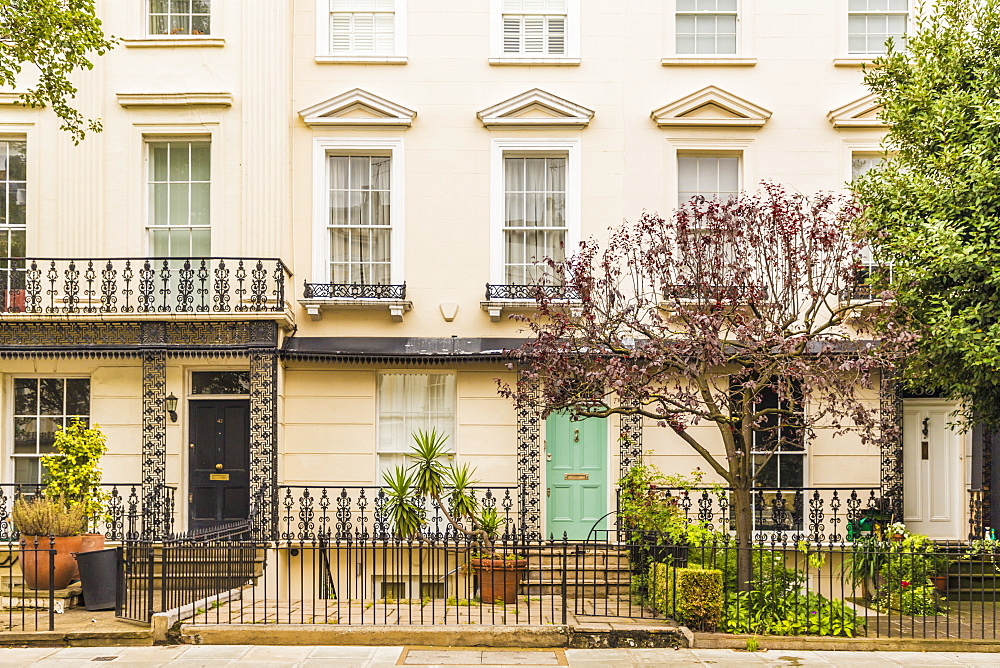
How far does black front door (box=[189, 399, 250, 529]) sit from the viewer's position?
1532 cm

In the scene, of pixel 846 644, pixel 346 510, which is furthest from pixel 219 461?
pixel 846 644

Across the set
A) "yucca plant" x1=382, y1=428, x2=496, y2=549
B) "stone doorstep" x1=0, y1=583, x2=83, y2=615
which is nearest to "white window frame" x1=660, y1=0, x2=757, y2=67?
"yucca plant" x1=382, y1=428, x2=496, y2=549

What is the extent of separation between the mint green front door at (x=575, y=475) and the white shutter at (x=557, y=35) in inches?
228

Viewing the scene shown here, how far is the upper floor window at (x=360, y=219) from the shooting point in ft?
51.6

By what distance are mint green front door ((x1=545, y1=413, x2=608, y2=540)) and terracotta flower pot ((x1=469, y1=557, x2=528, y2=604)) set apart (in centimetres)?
225

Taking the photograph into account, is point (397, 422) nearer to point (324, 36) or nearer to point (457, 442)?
point (457, 442)

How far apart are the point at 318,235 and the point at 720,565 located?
25.6 feet

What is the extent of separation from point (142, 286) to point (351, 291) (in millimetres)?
3061

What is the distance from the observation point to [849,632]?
441 inches

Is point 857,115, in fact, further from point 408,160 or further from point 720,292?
point 408,160

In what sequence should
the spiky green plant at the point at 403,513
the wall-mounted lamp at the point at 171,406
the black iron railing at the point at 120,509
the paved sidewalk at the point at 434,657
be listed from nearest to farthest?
the paved sidewalk at the point at 434,657, the spiky green plant at the point at 403,513, the black iron railing at the point at 120,509, the wall-mounted lamp at the point at 171,406

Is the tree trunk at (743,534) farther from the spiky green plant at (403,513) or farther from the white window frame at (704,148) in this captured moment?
the white window frame at (704,148)

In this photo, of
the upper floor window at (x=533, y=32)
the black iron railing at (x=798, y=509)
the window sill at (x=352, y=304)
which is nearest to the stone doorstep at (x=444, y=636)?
the black iron railing at (x=798, y=509)

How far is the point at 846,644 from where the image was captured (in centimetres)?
1097
